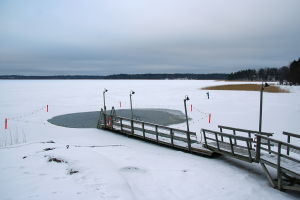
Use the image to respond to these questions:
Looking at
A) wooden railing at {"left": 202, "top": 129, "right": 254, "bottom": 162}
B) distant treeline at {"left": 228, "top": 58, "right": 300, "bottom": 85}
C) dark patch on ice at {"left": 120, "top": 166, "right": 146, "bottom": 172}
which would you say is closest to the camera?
dark patch on ice at {"left": 120, "top": 166, "right": 146, "bottom": 172}

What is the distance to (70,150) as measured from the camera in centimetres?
991

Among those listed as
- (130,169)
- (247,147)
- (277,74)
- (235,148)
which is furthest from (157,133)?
(277,74)

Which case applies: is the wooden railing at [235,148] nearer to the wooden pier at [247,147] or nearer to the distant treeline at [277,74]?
the wooden pier at [247,147]

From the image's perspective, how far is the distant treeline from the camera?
69.0m

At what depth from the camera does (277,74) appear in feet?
413

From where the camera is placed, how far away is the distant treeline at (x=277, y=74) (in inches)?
2718

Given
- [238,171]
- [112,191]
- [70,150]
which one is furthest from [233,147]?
[70,150]

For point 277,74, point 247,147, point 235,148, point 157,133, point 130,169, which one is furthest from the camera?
point 277,74

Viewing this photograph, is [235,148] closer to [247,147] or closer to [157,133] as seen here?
[247,147]

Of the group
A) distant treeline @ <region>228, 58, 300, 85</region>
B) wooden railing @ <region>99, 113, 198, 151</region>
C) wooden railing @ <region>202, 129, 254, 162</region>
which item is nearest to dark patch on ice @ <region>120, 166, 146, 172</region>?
wooden railing @ <region>99, 113, 198, 151</region>

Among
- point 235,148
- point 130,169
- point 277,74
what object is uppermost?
point 277,74

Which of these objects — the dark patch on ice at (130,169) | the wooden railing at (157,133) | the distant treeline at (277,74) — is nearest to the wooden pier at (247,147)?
the wooden railing at (157,133)

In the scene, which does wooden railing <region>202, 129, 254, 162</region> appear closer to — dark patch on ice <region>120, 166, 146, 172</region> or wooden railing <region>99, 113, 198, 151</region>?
wooden railing <region>99, 113, 198, 151</region>

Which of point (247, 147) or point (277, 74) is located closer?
point (247, 147)
